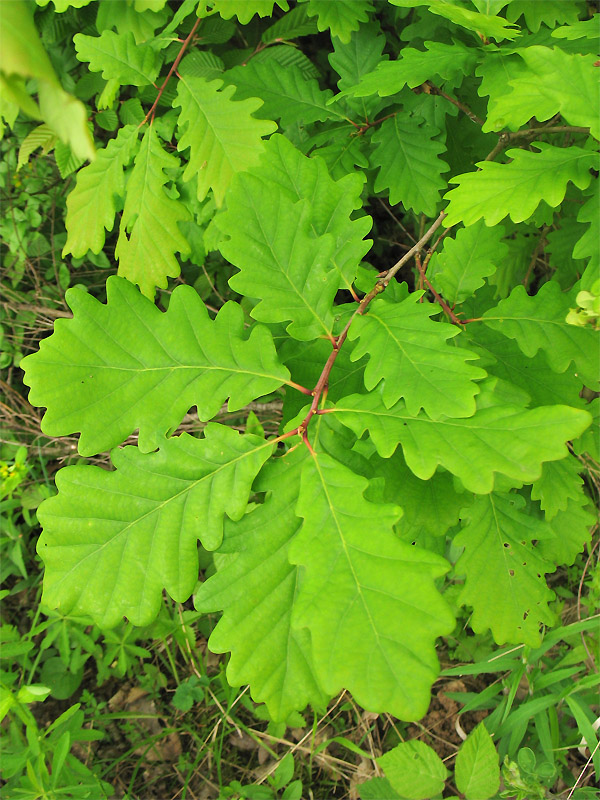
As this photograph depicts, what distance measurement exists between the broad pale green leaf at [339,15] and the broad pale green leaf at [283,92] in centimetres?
14

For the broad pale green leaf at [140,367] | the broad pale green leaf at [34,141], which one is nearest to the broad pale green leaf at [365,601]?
the broad pale green leaf at [140,367]

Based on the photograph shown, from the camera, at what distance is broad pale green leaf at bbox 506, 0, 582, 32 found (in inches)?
54.6

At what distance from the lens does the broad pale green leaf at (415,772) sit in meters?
1.59

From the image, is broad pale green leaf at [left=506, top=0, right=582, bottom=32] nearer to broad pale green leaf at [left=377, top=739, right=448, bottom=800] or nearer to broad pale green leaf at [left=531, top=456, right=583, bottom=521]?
broad pale green leaf at [left=531, top=456, right=583, bottom=521]

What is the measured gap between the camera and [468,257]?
127cm

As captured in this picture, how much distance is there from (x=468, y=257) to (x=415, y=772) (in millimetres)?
1356

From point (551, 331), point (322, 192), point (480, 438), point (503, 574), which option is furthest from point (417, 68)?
point (503, 574)

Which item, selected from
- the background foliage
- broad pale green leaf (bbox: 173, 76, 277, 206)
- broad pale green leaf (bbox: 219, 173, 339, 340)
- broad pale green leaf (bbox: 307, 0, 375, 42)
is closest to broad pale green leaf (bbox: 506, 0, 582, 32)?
the background foliage

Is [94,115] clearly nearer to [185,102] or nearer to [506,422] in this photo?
[185,102]

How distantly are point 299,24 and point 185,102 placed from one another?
585 mm

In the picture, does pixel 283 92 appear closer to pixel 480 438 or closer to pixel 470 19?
pixel 470 19

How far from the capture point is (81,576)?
38.2 inches

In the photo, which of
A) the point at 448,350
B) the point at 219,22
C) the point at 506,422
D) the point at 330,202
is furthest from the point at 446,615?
the point at 219,22

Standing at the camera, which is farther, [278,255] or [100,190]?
[100,190]
